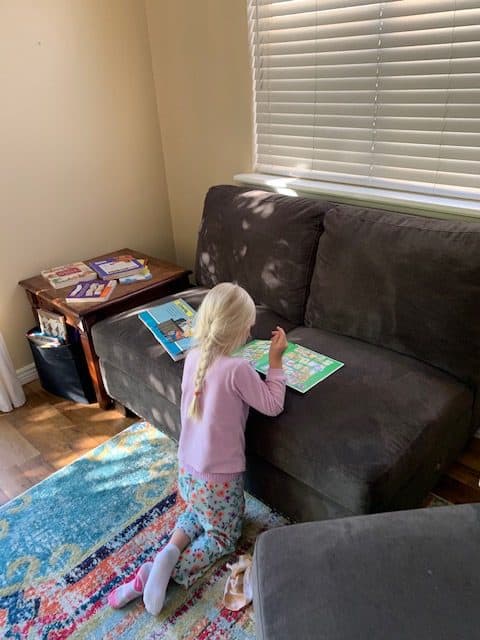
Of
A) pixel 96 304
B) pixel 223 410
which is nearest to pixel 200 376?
pixel 223 410

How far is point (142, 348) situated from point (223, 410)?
2.05 ft

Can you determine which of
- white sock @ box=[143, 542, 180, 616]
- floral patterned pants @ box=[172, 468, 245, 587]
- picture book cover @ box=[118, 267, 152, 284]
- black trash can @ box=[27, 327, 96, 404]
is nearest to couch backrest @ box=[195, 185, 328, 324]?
picture book cover @ box=[118, 267, 152, 284]

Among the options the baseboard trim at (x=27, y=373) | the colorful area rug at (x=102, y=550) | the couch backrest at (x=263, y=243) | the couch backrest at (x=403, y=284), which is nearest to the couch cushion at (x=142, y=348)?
the couch backrest at (x=263, y=243)

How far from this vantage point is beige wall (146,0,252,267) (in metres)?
2.29

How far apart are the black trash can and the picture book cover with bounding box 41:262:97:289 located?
0.27 meters

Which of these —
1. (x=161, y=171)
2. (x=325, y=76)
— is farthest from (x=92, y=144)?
(x=325, y=76)

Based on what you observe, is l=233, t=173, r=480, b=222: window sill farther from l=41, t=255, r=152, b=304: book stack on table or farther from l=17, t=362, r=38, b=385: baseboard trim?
l=17, t=362, r=38, b=385: baseboard trim

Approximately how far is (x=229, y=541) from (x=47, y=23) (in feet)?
7.65

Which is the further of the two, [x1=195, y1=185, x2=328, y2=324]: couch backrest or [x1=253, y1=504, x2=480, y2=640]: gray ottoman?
[x1=195, y1=185, x2=328, y2=324]: couch backrest

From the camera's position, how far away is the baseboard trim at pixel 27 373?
8.31 ft

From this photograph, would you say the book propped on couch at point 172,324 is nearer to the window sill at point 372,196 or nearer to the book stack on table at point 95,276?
the book stack on table at point 95,276

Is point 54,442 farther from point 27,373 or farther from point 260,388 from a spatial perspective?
point 260,388

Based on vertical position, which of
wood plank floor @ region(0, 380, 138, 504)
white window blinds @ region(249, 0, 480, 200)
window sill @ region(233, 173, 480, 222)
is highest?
white window blinds @ region(249, 0, 480, 200)

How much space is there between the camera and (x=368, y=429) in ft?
4.61
